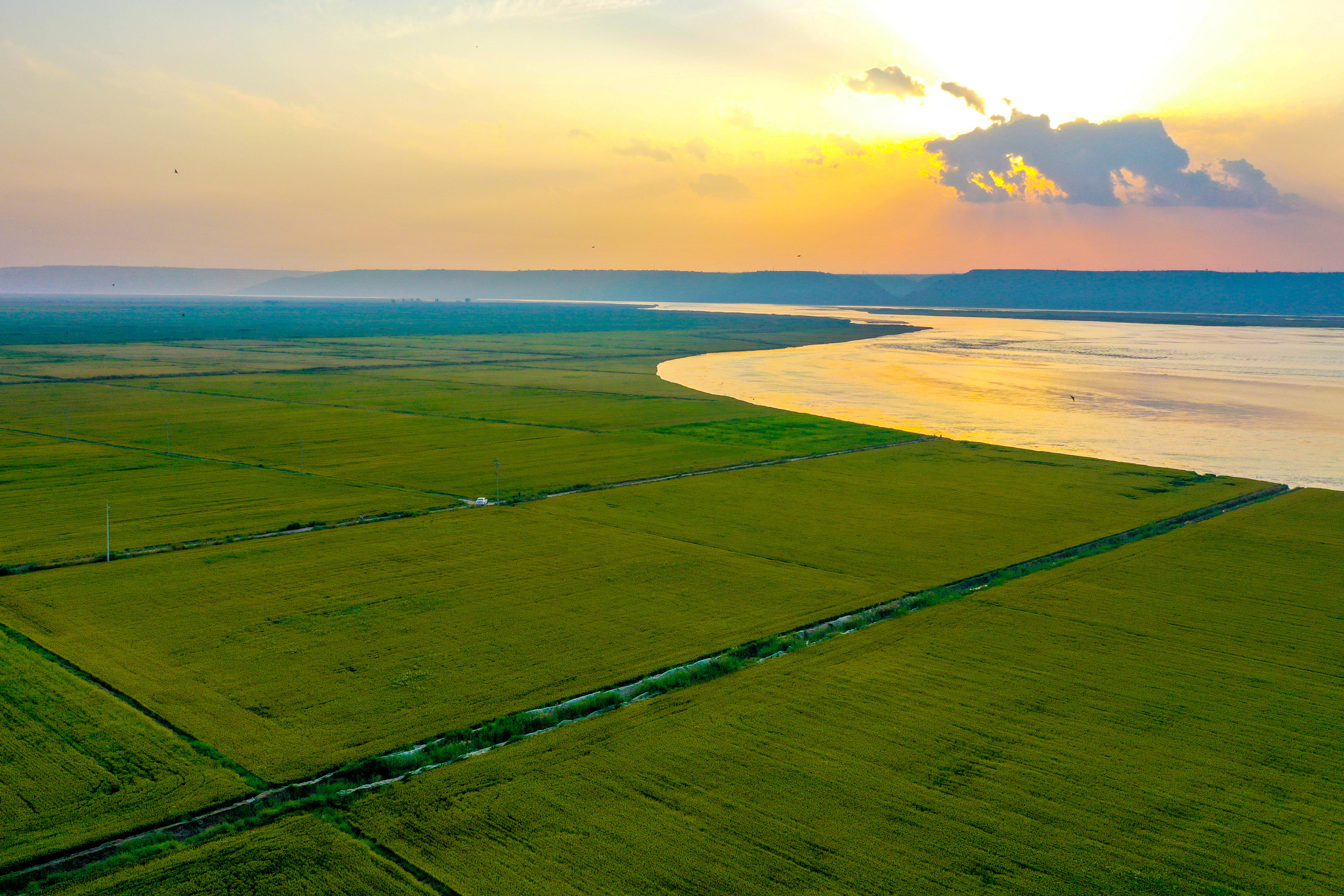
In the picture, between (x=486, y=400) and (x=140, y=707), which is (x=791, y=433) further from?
(x=140, y=707)

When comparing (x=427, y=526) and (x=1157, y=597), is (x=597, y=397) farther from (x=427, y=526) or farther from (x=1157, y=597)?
(x=1157, y=597)

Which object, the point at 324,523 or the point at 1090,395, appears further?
the point at 1090,395

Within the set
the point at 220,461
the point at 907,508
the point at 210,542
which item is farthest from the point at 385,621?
the point at 220,461

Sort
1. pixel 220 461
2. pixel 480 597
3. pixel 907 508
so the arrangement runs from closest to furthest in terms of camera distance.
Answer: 1. pixel 480 597
2. pixel 907 508
3. pixel 220 461

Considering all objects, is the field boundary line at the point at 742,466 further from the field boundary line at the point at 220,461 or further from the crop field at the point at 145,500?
the crop field at the point at 145,500

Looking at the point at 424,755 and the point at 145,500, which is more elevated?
the point at 145,500

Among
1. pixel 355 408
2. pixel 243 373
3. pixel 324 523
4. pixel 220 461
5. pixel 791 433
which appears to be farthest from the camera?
pixel 243 373

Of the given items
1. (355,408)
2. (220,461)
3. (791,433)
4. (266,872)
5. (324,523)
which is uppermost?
(791,433)

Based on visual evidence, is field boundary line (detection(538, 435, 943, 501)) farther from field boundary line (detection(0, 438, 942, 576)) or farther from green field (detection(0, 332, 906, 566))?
green field (detection(0, 332, 906, 566))
